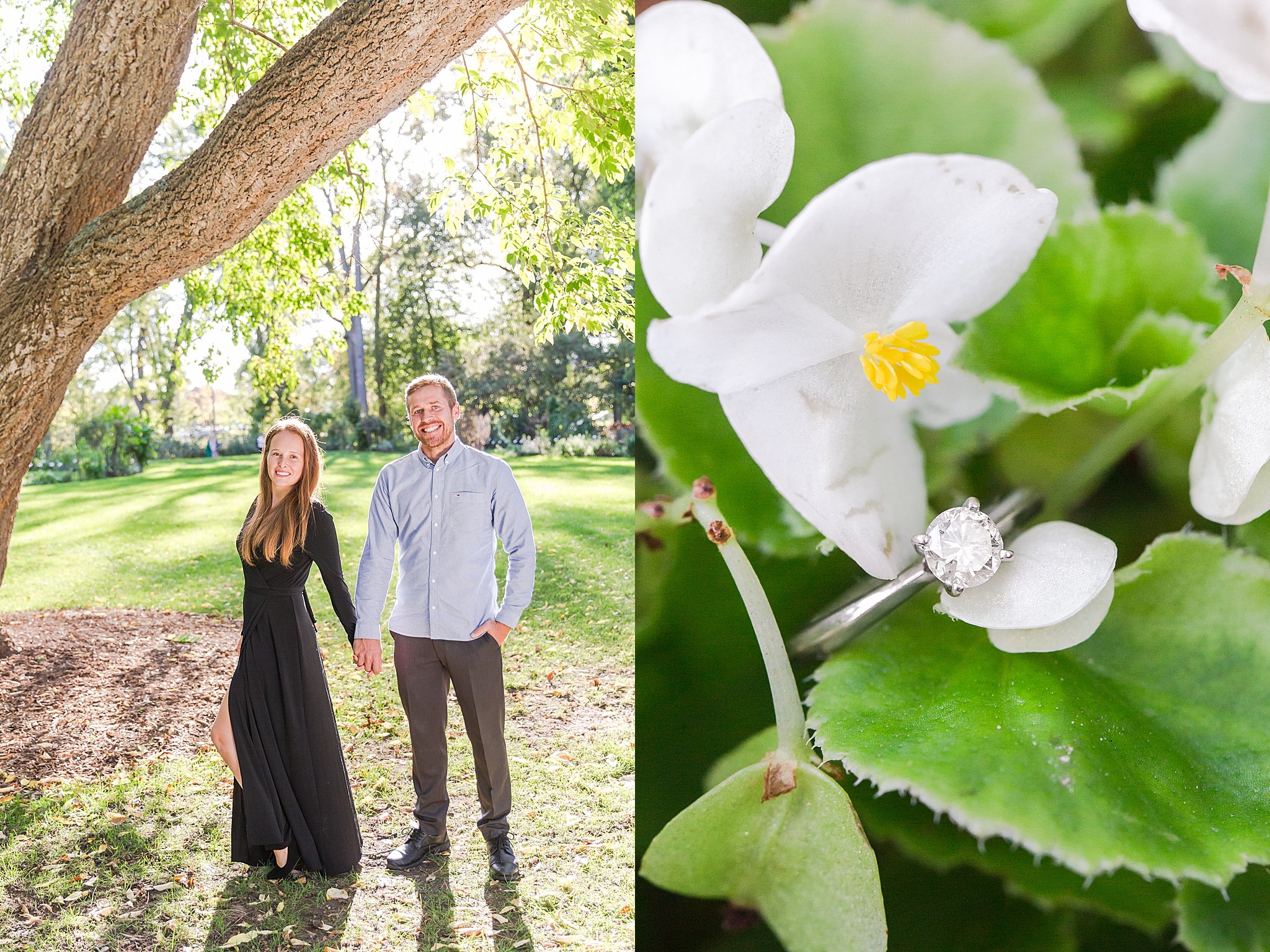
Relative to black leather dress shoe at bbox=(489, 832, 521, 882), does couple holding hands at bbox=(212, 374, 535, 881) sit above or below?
above

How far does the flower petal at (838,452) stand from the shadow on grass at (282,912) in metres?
1.79

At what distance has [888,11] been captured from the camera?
0.60 metres

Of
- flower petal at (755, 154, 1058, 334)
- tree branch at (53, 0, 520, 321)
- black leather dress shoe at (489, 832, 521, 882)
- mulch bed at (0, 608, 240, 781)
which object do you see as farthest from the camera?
mulch bed at (0, 608, 240, 781)

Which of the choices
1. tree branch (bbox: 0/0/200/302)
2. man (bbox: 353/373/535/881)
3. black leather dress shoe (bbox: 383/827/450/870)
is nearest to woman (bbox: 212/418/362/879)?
man (bbox: 353/373/535/881)

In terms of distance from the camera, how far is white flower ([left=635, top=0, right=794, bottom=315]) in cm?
54

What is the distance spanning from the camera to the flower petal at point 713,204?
538 mm

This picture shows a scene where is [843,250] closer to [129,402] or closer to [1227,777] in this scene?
[1227,777]

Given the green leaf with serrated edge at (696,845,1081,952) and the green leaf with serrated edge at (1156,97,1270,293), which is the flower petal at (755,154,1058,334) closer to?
the green leaf with serrated edge at (1156,97,1270,293)

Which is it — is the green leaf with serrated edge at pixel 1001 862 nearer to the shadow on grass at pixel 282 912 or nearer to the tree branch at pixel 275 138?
the tree branch at pixel 275 138

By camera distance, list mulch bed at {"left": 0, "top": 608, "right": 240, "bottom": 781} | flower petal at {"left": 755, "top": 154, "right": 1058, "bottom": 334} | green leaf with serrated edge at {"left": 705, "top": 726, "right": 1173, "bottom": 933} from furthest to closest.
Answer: mulch bed at {"left": 0, "top": 608, "right": 240, "bottom": 781} < green leaf with serrated edge at {"left": 705, "top": 726, "right": 1173, "bottom": 933} < flower petal at {"left": 755, "top": 154, "right": 1058, "bottom": 334}

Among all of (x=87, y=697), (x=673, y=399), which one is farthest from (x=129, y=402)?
(x=673, y=399)

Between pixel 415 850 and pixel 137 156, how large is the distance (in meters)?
1.78

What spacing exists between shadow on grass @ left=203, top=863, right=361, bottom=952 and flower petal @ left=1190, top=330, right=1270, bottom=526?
193 centimetres

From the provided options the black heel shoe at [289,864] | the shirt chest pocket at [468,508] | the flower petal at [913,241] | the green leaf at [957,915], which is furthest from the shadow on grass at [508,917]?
the flower petal at [913,241]
